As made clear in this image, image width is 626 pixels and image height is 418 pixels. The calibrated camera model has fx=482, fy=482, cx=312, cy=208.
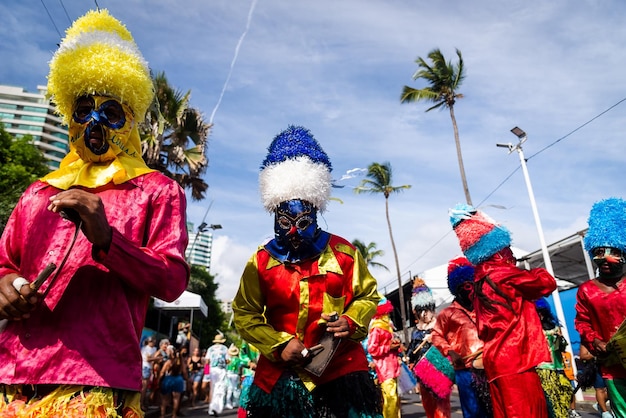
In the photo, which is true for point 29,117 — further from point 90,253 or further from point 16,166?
point 90,253

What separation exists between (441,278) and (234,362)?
60.1 feet

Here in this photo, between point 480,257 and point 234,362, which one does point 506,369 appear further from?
point 234,362

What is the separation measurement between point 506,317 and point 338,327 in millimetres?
1793

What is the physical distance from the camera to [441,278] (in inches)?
1136

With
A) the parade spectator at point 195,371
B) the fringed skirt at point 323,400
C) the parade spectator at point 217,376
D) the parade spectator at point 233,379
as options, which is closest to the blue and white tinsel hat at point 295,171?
the fringed skirt at point 323,400

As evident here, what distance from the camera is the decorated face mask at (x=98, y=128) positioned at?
2.05m

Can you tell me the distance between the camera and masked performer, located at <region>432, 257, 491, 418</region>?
507 centimetres

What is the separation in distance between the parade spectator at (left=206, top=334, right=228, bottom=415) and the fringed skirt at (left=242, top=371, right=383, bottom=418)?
10.0 meters

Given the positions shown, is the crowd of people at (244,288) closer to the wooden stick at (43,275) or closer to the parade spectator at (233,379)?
the wooden stick at (43,275)

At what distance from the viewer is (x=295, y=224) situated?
318 cm

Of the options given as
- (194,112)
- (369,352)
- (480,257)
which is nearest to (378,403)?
(480,257)

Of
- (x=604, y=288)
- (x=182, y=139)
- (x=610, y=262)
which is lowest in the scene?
(x=604, y=288)

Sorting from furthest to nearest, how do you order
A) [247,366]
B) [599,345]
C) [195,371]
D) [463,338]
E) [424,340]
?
[195,371] → [247,366] → [424,340] → [463,338] → [599,345]

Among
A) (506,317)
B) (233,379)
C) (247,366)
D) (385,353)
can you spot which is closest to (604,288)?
(506,317)
